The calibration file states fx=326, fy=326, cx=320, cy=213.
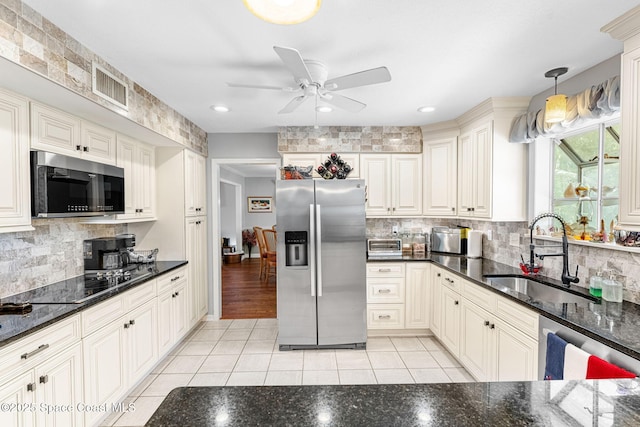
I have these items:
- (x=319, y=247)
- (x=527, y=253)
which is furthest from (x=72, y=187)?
(x=527, y=253)

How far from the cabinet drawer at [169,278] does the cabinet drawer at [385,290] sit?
6.58ft

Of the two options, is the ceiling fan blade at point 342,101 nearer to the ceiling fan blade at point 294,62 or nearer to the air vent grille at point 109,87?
the ceiling fan blade at point 294,62

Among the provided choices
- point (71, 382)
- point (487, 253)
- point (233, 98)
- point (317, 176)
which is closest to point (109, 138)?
point (233, 98)

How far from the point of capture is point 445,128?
12.3 feet

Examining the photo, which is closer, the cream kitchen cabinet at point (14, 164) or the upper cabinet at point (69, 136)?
the cream kitchen cabinet at point (14, 164)

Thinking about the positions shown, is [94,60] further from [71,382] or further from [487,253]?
[487,253]

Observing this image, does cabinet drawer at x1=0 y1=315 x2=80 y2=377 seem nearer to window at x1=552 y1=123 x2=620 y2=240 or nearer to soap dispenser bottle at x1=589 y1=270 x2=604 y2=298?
soap dispenser bottle at x1=589 y1=270 x2=604 y2=298

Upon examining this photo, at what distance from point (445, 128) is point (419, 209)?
0.99 meters

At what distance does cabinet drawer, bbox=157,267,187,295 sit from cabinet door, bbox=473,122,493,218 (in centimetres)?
307

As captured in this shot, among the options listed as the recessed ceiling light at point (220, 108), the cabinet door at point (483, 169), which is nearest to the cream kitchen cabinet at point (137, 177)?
the recessed ceiling light at point (220, 108)

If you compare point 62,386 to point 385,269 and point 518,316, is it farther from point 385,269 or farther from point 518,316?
point 385,269

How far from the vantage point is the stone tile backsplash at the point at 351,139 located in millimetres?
3896

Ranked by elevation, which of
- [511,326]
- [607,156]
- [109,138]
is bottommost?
[511,326]

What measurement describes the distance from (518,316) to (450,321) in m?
1.13
